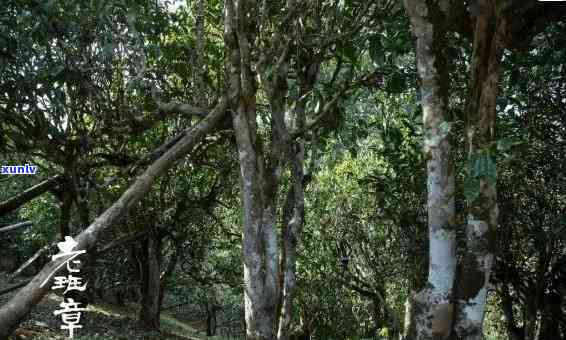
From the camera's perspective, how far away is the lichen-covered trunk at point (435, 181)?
143 inches

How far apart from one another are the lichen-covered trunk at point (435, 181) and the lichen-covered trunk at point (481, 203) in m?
0.11

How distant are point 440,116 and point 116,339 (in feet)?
20.3

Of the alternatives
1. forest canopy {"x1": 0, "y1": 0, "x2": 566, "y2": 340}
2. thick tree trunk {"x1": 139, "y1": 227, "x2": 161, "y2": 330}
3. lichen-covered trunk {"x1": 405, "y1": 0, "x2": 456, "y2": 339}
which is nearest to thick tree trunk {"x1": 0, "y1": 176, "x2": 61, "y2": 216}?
forest canopy {"x1": 0, "y1": 0, "x2": 566, "y2": 340}

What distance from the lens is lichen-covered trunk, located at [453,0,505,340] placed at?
11.7 ft

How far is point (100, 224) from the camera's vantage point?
14.4 feet

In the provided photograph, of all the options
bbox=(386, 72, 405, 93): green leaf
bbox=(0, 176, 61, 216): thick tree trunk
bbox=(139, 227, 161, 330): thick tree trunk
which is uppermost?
bbox=(386, 72, 405, 93): green leaf

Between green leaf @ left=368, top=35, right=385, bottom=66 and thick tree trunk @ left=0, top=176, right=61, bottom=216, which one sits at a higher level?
green leaf @ left=368, top=35, right=385, bottom=66

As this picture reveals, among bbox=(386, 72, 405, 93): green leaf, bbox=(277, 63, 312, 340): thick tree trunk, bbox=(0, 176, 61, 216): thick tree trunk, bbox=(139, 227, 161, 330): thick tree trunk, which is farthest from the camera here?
bbox=(139, 227, 161, 330): thick tree trunk

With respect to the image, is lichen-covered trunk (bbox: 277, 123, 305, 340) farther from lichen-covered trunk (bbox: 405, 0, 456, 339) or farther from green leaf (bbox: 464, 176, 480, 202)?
green leaf (bbox: 464, 176, 480, 202)

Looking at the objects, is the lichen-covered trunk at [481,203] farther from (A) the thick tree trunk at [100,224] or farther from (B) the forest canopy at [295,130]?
(A) the thick tree trunk at [100,224]

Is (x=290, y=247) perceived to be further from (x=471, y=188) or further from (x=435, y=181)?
(x=471, y=188)

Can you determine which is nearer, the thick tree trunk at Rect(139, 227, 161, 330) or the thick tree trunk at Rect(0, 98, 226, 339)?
the thick tree trunk at Rect(0, 98, 226, 339)

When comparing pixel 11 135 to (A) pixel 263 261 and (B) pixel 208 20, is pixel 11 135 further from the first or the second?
(A) pixel 263 261

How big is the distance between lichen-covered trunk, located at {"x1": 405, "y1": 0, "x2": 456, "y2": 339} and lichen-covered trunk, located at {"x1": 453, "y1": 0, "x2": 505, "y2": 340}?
11cm
